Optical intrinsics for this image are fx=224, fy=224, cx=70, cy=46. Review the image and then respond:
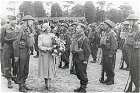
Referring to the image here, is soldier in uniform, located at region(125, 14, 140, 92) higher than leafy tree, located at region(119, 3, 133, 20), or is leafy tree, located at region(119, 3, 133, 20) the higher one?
leafy tree, located at region(119, 3, 133, 20)

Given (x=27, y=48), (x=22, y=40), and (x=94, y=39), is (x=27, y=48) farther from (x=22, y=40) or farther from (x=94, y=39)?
(x=94, y=39)

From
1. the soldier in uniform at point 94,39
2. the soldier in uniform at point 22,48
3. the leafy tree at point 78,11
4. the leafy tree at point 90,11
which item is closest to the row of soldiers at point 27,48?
the soldier in uniform at point 22,48

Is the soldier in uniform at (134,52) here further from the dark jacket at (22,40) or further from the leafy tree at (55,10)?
the leafy tree at (55,10)

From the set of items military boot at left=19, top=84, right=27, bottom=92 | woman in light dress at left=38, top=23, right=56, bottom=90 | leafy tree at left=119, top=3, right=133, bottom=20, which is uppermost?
leafy tree at left=119, top=3, right=133, bottom=20

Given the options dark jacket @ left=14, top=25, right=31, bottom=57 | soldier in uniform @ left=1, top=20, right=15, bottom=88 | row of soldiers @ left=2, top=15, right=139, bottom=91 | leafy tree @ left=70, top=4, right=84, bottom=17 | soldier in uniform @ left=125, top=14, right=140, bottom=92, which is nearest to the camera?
dark jacket @ left=14, top=25, right=31, bottom=57

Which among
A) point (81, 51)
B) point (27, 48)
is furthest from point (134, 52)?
point (27, 48)

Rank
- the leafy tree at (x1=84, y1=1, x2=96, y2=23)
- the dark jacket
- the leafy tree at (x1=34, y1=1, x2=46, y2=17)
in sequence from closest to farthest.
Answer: the dark jacket
the leafy tree at (x1=84, y1=1, x2=96, y2=23)
the leafy tree at (x1=34, y1=1, x2=46, y2=17)

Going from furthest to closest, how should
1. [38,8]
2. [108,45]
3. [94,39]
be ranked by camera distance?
[38,8]
[94,39]
[108,45]

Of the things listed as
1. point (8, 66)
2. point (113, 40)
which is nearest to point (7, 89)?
point (8, 66)

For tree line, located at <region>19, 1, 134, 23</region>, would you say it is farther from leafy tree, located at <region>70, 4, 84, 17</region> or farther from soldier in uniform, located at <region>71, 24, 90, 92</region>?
soldier in uniform, located at <region>71, 24, 90, 92</region>

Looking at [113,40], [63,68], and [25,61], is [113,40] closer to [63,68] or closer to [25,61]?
[25,61]

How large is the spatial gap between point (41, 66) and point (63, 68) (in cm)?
373

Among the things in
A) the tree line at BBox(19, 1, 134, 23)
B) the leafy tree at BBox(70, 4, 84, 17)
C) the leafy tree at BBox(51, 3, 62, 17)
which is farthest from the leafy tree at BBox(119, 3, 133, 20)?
the leafy tree at BBox(51, 3, 62, 17)

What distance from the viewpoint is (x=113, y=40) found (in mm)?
7617
